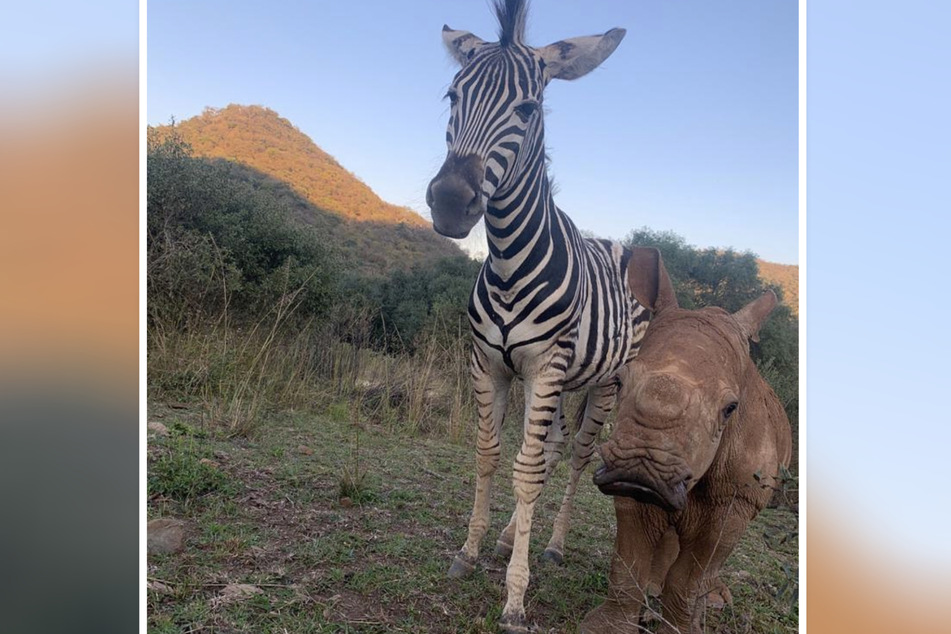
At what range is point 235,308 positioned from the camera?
6359 mm

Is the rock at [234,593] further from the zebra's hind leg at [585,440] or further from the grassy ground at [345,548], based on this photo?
the zebra's hind leg at [585,440]

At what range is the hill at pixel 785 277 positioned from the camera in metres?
4.82

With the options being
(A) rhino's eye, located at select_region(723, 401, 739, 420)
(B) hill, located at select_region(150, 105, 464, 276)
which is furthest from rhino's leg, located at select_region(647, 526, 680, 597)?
(B) hill, located at select_region(150, 105, 464, 276)

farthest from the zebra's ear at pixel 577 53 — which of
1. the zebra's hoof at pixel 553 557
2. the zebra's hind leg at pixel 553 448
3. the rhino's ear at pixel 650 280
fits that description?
the zebra's hoof at pixel 553 557

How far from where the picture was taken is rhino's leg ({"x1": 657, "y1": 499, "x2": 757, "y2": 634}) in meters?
2.86

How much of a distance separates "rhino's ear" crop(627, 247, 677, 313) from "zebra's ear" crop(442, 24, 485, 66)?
1.35 meters

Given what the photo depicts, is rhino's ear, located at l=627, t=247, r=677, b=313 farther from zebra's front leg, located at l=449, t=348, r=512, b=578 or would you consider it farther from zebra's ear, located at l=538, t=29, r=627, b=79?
zebra's ear, located at l=538, t=29, r=627, b=79

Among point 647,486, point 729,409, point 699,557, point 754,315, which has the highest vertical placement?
point 754,315

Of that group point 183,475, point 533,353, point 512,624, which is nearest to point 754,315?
point 533,353

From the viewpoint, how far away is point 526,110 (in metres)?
3.25

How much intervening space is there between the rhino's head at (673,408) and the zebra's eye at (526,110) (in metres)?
1.17

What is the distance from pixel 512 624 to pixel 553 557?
104cm

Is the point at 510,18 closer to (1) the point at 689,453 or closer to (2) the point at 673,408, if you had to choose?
(2) the point at 673,408
